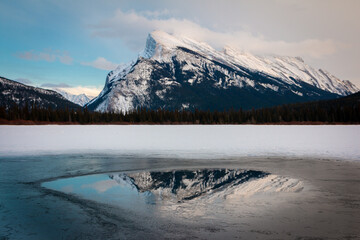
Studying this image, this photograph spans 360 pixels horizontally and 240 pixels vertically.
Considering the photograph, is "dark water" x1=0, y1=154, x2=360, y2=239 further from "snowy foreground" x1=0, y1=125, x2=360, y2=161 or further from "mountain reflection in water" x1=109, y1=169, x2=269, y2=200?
"snowy foreground" x1=0, y1=125, x2=360, y2=161

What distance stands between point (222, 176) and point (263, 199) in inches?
210

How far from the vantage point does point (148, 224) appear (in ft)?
36.3

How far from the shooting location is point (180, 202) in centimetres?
1377

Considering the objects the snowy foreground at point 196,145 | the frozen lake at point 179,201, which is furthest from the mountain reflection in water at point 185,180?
the snowy foreground at point 196,145

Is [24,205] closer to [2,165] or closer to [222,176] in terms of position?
[222,176]

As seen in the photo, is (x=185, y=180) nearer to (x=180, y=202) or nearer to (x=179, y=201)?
(x=179, y=201)

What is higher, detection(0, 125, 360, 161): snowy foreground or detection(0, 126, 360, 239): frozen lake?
detection(0, 125, 360, 161): snowy foreground

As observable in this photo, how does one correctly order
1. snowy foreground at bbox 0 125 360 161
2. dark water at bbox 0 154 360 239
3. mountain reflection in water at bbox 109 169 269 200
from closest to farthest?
dark water at bbox 0 154 360 239, mountain reflection in water at bbox 109 169 269 200, snowy foreground at bbox 0 125 360 161

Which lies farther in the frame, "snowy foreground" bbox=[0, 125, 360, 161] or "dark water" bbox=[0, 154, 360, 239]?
"snowy foreground" bbox=[0, 125, 360, 161]

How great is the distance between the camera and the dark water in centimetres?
1046

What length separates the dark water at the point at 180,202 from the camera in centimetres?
1046

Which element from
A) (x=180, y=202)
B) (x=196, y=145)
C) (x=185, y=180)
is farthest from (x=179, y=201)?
(x=196, y=145)

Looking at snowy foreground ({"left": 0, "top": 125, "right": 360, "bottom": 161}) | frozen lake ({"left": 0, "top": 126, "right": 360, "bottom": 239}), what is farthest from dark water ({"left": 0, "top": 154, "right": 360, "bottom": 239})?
snowy foreground ({"left": 0, "top": 125, "right": 360, "bottom": 161})

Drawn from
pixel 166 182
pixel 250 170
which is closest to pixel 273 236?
pixel 166 182
